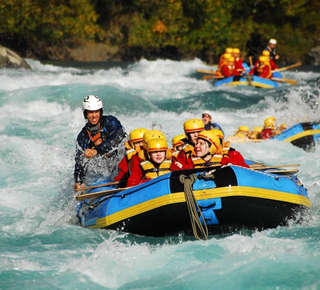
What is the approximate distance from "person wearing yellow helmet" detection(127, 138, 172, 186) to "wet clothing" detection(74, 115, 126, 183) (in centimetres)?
109

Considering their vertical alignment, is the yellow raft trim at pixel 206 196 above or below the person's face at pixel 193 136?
below

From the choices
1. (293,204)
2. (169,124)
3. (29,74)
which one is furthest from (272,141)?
(29,74)

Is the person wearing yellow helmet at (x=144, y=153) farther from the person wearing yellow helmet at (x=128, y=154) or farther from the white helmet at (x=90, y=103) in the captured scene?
the white helmet at (x=90, y=103)

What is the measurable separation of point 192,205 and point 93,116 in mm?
2435

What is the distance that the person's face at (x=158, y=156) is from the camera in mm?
6016

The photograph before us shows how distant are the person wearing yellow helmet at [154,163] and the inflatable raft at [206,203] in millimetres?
317

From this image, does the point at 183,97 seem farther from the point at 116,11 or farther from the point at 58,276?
the point at 116,11

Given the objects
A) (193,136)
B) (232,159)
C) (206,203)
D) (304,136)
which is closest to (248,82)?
(304,136)

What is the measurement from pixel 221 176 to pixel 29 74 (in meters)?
13.7

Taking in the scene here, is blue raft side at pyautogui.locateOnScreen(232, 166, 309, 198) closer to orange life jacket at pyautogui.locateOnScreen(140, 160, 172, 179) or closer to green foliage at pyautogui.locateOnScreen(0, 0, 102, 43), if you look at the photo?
orange life jacket at pyautogui.locateOnScreen(140, 160, 172, 179)

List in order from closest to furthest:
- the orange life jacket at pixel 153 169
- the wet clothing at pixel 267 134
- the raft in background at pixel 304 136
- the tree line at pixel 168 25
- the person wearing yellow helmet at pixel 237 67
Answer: the orange life jacket at pixel 153 169 → the raft in background at pixel 304 136 → the wet clothing at pixel 267 134 → the person wearing yellow helmet at pixel 237 67 → the tree line at pixel 168 25

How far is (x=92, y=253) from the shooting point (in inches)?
217

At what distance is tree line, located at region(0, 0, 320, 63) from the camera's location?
28161mm

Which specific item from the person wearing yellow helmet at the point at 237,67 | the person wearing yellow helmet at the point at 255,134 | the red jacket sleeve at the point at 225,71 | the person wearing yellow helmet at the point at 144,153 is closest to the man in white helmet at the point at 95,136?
the person wearing yellow helmet at the point at 144,153
